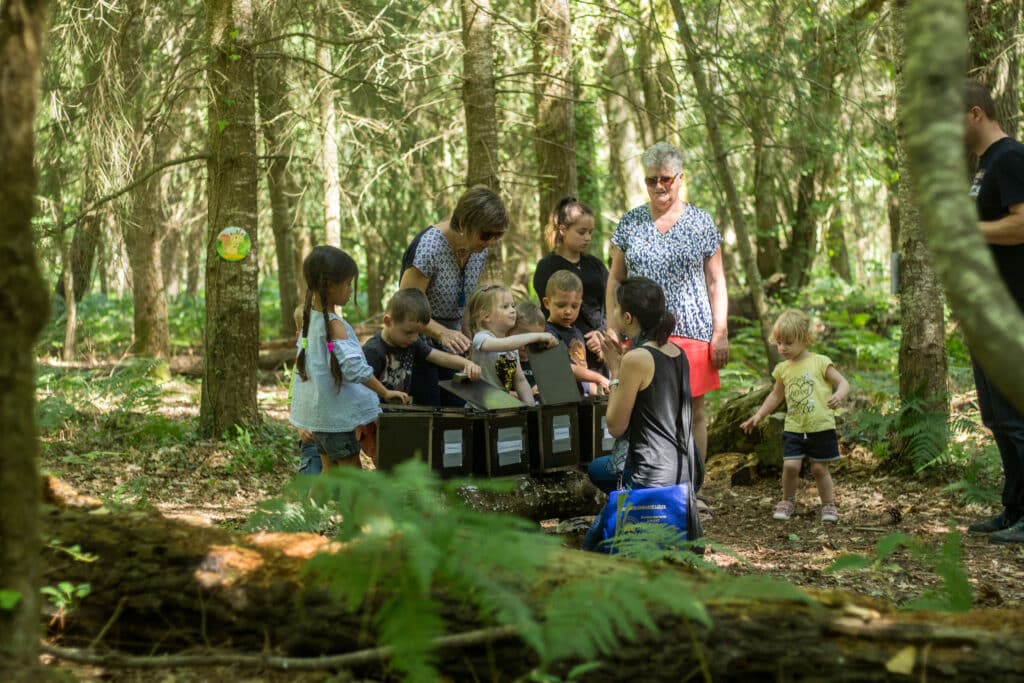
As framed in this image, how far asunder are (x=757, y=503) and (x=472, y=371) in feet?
9.28

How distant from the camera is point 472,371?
5.54m

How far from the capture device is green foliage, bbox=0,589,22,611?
2.41 metres

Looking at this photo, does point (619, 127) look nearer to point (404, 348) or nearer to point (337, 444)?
point (404, 348)

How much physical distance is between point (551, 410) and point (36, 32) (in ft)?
12.1

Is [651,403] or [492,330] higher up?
[492,330]

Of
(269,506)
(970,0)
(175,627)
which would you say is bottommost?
(175,627)

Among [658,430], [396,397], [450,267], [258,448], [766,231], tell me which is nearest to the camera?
[658,430]

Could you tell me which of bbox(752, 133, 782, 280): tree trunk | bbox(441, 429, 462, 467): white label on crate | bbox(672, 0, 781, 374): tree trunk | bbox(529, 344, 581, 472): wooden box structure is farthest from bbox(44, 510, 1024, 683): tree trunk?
bbox(752, 133, 782, 280): tree trunk

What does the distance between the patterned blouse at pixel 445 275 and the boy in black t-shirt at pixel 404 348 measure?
26 centimetres

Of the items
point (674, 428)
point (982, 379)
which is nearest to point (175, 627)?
point (674, 428)

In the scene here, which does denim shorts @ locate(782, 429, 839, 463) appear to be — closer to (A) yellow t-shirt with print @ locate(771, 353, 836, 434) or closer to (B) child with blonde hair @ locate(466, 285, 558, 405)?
(A) yellow t-shirt with print @ locate(771, 353, 836, 434)

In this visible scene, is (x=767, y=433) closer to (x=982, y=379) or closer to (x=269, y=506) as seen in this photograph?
(x=982, y=379)

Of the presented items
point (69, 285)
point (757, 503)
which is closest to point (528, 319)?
point (757, 503)

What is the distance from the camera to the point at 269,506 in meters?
3.44
